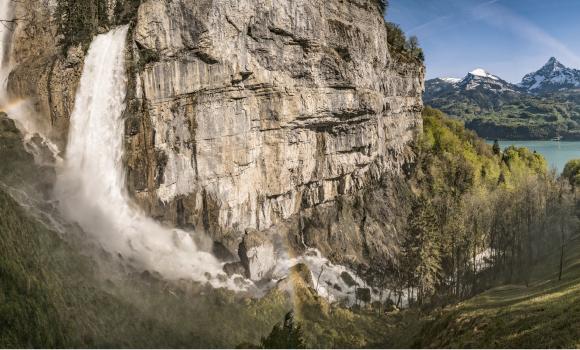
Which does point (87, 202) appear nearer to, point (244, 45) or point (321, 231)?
point (244, 45)

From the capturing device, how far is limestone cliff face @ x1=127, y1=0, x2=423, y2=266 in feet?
151

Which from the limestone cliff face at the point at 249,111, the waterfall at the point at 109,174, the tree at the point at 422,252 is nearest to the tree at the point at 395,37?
the limestone cliff face at the point at 249,111

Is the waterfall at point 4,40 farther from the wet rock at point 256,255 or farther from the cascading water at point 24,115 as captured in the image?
the wet rock at point 256,255

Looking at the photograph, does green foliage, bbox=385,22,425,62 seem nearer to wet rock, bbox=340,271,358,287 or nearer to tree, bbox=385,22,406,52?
tree, bbox=385,22,406,52

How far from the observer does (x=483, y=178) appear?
316 feet

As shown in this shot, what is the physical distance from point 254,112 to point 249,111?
0.89 meters

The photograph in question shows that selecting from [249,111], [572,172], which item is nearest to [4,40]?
[249,111]

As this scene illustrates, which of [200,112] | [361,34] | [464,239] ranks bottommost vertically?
[464,239]

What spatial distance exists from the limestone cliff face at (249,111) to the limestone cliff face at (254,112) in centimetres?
14

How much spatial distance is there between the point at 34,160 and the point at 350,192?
140ft

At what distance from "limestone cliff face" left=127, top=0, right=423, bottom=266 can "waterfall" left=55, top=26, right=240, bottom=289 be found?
1744 millimetres

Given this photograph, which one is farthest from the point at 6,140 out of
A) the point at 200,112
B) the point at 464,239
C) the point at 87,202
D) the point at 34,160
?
the point at 464,239

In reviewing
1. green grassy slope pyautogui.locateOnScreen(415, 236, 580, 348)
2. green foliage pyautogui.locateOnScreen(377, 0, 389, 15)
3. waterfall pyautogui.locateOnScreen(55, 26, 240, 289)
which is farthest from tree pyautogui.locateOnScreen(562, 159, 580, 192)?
waterfall pyautogui.locateOnScreen(55, 26, 240, 289)

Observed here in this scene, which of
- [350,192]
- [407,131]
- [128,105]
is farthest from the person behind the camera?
[407,131]
